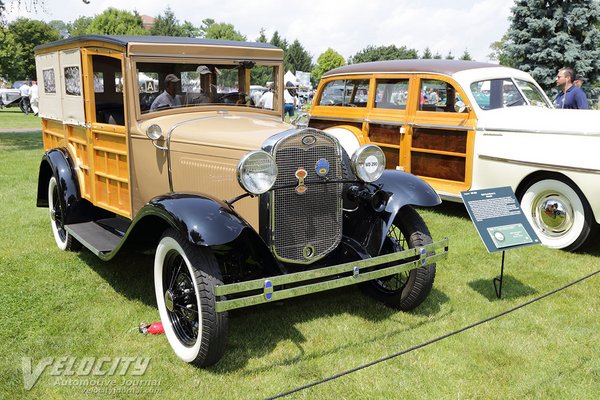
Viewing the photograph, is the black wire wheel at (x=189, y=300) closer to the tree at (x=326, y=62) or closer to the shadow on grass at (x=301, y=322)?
the shadow on grass at (x=301, y=322)

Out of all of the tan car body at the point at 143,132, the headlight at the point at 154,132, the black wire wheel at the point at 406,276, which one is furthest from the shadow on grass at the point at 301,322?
the headlight at the point at 154,132

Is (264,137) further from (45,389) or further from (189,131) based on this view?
(45,389)

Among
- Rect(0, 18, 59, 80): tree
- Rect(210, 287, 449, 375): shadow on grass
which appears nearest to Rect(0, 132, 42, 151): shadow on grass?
Rect(210, 287, 449, 375): shadow on grass

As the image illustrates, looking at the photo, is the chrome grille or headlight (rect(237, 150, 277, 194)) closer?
headlight (rect(237, 150, 277, 194))

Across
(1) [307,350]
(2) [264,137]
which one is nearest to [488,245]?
(1) [307,350]

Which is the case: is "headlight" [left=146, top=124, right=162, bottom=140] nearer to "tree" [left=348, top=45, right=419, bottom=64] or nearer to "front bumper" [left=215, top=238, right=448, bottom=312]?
"front bumper" [left=215, top=238, right=448, bottom=312]

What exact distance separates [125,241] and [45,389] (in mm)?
1073

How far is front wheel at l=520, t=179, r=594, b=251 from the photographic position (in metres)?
5.26

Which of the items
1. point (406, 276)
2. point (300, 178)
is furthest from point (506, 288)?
point (300, 178)

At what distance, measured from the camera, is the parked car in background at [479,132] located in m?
5.32

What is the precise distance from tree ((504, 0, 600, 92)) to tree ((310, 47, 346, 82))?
44.3 meters

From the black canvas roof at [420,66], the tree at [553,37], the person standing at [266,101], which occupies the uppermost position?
the tree at [553,37]

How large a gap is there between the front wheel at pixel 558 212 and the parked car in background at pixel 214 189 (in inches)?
92.9

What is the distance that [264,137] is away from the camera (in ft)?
11.2
